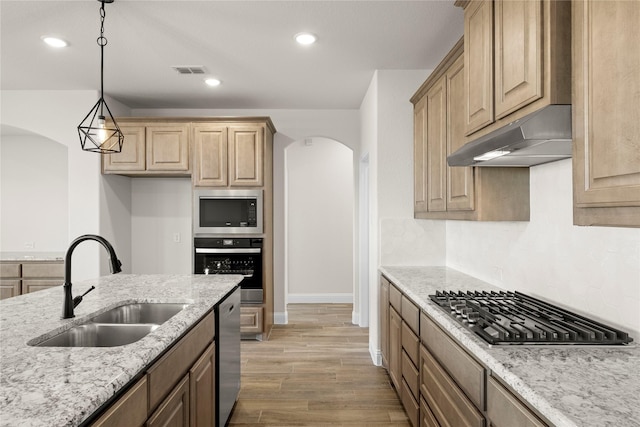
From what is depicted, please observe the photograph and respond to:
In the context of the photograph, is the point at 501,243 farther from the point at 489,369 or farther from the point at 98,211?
the point at 98,211

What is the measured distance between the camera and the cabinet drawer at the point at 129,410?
1059 mm

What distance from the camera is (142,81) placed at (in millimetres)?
3971

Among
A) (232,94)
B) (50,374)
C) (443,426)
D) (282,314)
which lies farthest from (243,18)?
(282,314)

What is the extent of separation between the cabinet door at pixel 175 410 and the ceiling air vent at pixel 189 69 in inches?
111

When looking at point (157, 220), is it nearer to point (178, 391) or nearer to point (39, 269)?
point (39, 269)

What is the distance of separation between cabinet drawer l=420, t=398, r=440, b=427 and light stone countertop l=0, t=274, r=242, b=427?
1259mm

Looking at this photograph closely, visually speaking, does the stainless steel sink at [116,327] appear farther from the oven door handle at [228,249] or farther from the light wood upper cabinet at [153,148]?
the light wood upper cabinet at [153,148]

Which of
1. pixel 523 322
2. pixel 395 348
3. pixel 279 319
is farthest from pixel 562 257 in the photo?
pixel 279 319

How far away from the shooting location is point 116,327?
181 cm

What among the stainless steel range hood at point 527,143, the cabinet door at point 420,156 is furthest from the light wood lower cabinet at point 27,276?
the stainless steel range hood at point 527,143

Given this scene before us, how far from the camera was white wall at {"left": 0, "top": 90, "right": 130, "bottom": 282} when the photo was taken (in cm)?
424

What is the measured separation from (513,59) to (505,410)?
1.30m

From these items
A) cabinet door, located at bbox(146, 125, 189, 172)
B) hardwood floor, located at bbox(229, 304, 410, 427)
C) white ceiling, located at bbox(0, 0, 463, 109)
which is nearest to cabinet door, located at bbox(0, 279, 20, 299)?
cabinet door, located at bbox(146, 125, 189, 172)

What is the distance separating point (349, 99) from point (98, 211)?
3063mm
